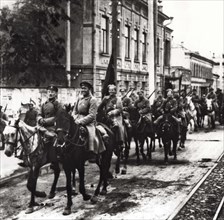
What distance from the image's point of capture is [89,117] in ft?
27.8

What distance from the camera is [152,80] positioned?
58.0ft

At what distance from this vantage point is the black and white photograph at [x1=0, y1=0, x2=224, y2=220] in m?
8.08

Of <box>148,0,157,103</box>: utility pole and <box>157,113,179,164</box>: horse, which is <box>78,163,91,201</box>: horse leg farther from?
<box>148,0,157,103</box>: utility pole

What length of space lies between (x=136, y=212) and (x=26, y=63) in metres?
11.0

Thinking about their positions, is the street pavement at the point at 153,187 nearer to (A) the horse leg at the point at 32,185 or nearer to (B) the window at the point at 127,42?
(A) the horse leg at the point at 32,185

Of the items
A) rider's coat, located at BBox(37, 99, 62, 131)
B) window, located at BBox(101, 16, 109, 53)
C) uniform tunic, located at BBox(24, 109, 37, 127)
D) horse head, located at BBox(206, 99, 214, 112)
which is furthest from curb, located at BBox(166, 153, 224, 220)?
window, located at BBox(101, 16, 109, 53)

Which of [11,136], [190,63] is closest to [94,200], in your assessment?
[11,136]

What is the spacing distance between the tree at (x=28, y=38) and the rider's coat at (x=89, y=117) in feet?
28.4

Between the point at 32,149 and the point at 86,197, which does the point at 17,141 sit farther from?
the point at 86,197

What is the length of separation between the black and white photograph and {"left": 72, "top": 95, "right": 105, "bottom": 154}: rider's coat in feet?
0.07

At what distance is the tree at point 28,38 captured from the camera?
16688 mm

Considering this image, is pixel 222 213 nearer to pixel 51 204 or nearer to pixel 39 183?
pixel 51 204

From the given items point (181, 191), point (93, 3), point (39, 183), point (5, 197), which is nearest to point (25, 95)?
point (39, 183)

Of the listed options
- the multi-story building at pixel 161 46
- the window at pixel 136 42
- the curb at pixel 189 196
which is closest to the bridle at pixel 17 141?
the curb at pixel 189 196
